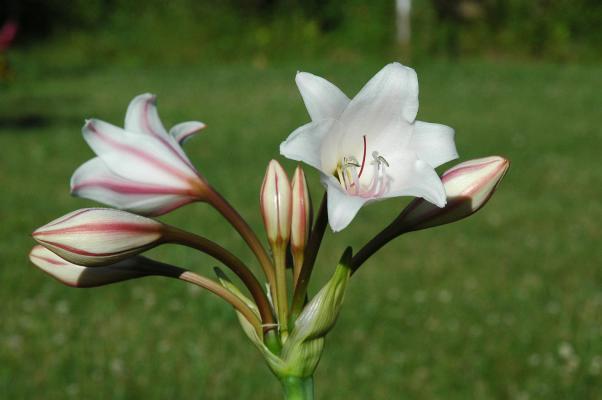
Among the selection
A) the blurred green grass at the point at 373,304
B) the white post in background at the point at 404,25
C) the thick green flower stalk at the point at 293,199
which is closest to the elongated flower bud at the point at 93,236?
the thick green flower stalk at the point at 293,199

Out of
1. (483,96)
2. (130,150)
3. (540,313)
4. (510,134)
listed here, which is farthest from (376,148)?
(483,96)

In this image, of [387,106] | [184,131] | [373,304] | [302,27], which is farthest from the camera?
[302,27]

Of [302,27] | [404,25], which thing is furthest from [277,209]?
[302,27]

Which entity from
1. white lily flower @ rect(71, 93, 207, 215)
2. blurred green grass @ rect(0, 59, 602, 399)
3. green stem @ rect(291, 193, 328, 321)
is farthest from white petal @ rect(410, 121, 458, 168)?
blurred green grass @ rect(0, 59, 602, 399)

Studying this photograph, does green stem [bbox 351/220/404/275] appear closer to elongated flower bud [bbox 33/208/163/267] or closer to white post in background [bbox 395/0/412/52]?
elongated flower bud [bbox 33/208/163/267]

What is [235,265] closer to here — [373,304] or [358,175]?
[358,175]

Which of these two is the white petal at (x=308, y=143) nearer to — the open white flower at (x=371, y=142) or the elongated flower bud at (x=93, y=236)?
the open white flower at (x=371, y=142)
